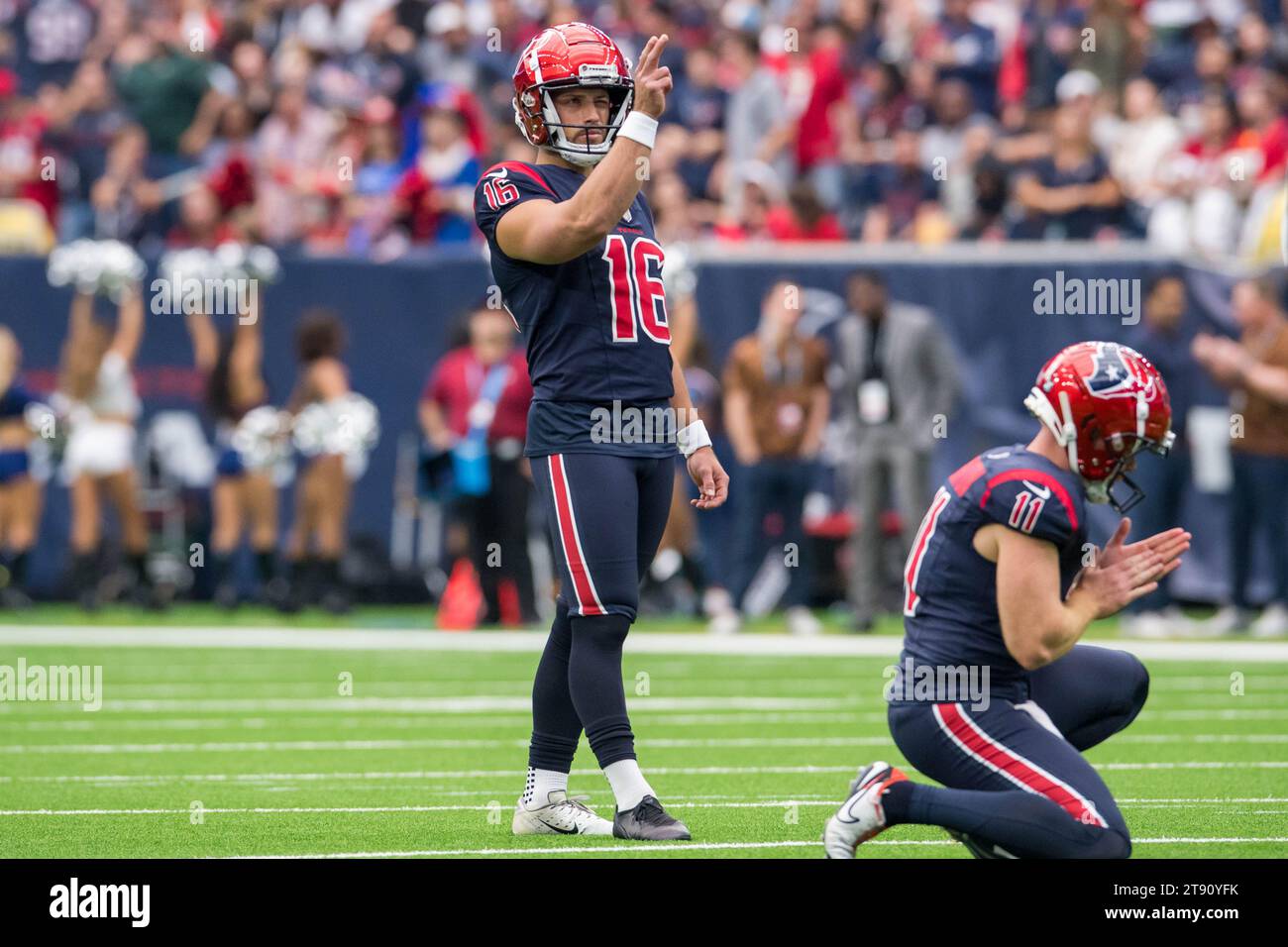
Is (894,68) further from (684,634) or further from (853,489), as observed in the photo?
(684,634)

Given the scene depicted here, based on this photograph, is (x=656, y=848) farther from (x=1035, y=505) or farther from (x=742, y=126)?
(x=742, y=126)

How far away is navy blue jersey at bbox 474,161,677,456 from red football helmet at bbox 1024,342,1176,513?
51.8 inches

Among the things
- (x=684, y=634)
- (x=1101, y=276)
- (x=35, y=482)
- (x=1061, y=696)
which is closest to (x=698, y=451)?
(x=1061, y=696)

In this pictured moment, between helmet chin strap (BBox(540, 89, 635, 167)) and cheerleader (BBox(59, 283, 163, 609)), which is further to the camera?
cheerleader (BBox(59, 283, 163, 609))

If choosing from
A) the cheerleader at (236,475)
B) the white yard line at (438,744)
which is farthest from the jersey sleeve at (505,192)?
the cheerleader at (236,475)

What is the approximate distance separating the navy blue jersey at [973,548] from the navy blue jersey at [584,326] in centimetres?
107

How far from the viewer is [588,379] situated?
642 centimetres

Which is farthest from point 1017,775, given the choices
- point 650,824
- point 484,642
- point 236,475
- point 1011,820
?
point 236,475

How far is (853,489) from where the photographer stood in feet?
49.6

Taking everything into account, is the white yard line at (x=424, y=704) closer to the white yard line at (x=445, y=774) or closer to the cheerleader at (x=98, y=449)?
the white yard line at (x=445, y=774)

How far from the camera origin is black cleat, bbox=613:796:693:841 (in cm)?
625

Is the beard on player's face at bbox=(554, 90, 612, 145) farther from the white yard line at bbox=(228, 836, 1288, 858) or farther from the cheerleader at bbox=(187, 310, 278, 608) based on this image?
the cheerleader at bbox=(187, 310, 278, 608)

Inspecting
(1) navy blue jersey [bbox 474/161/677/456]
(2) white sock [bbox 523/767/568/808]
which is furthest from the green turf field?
(1) navy blue jersey [bbox 474/161/677/456]

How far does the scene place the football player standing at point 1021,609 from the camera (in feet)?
18.0
